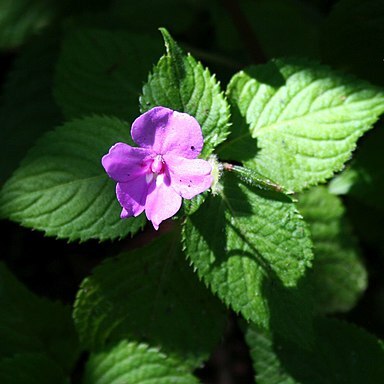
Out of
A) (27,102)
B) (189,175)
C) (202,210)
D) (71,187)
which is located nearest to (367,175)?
(202,210)

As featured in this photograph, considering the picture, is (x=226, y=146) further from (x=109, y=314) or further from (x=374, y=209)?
(x=374, y=209)

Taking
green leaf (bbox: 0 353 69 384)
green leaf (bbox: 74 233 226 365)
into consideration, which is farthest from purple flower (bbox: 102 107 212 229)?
green leaf (bbox: 0 353 69 384)

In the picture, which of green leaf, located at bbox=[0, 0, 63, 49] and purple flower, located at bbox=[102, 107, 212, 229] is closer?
purple flower, located at bbox=[102, 107, 212, 229]

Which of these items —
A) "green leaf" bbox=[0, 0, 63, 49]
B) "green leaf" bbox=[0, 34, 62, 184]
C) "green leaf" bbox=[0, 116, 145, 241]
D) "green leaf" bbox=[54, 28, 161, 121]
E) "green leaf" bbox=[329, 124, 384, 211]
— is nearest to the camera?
"green leaf" bbox=[0, 116, 145, 241]

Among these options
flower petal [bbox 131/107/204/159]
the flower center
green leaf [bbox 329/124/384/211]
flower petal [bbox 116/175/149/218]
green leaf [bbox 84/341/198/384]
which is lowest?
green leaf [bbox 84/341/198/384]

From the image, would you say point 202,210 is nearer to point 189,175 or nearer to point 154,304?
point 189,175

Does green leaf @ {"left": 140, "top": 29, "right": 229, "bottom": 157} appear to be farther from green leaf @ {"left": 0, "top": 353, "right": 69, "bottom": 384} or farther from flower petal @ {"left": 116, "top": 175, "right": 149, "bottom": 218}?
green leaf @ {"left": 0, "top": 353, "right": 69, "bottom": 384}

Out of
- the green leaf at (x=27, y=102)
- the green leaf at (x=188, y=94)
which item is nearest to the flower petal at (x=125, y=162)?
the green leaf at (x=188, y=94)

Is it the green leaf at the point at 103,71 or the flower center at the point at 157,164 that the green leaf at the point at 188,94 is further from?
the green leaf at the point at 103,71

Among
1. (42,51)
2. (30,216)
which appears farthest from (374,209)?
(42,51)
